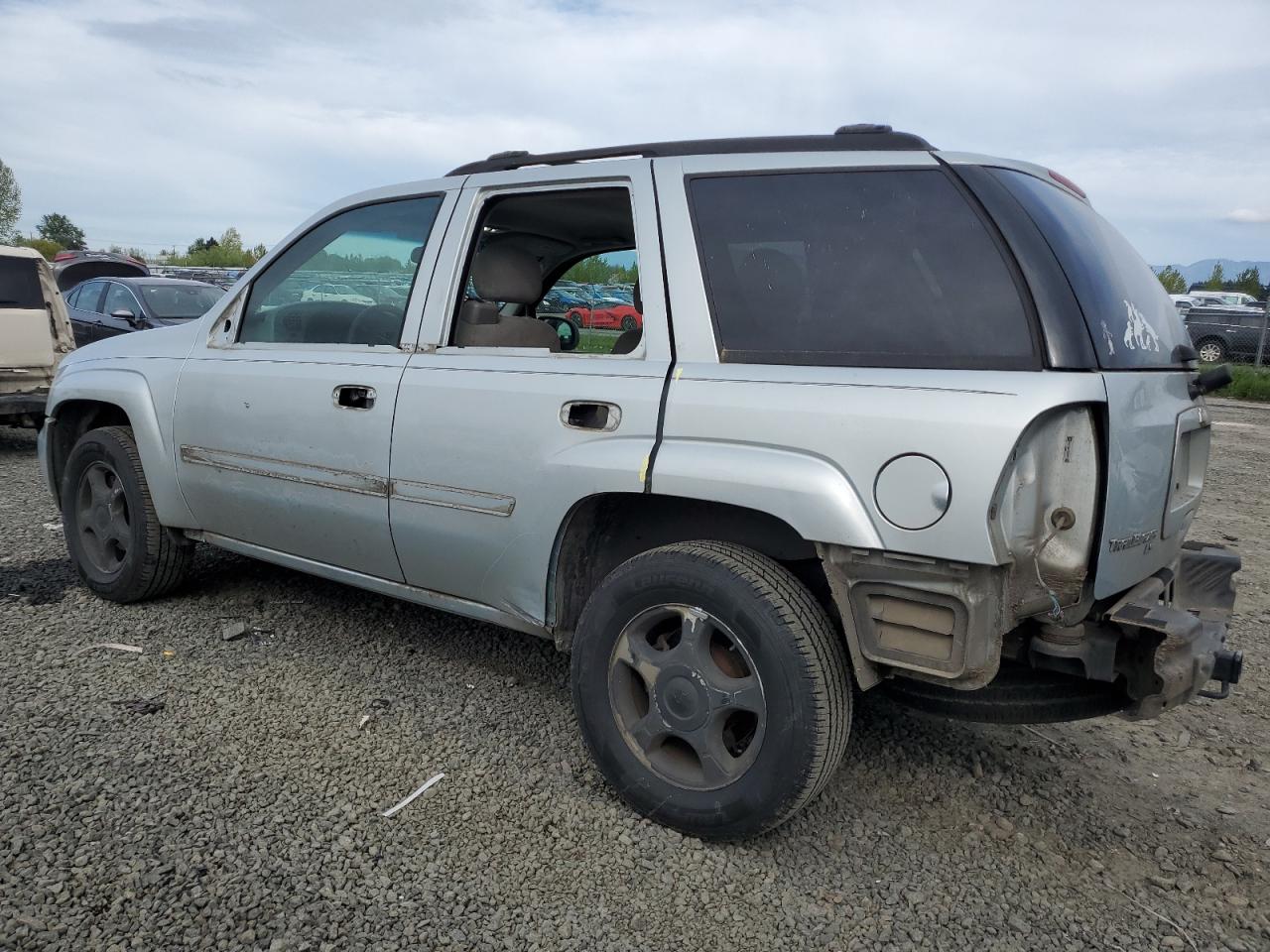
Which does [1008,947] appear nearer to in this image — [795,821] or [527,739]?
[795,821]

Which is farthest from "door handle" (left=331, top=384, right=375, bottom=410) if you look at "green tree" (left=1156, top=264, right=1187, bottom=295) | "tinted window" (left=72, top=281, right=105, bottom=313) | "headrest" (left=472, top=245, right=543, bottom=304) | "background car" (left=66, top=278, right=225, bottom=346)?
"green tree" (left=1156, top=264, right=1187, bottom=295)

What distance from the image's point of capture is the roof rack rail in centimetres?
261

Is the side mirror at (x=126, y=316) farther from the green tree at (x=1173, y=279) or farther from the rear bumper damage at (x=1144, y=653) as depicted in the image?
the green tree at (x=1173, y=279)

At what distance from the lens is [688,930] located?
2.30 m

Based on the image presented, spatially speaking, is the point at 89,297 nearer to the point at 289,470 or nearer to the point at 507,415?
the point at 289,470

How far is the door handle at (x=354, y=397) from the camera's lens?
3.30 metres

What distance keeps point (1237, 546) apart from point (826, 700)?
4.88 meters

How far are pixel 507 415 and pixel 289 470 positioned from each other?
1070 mm

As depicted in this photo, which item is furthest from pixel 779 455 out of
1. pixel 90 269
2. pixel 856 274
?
pixel 90 269

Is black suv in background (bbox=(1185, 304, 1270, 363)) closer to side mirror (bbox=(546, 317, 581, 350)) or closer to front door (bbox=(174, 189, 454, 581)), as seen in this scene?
side mirror (bbox=(546, 317, 581, 350))

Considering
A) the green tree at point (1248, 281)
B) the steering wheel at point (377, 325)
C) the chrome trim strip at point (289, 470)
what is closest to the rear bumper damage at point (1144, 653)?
the chrome trim strip at point (289, 470)

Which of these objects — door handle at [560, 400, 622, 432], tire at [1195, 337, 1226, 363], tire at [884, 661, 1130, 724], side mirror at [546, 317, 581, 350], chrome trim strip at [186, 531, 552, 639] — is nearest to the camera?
tire at [884, 661, 1130, 724]

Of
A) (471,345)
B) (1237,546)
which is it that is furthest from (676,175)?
(1237,546)

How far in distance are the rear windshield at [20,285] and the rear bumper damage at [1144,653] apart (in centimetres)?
906
